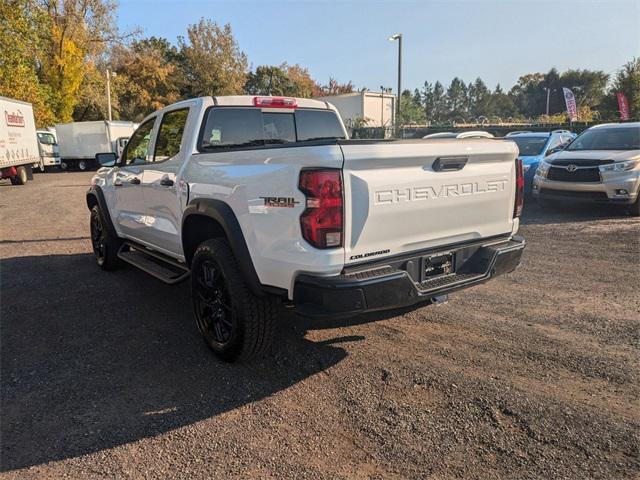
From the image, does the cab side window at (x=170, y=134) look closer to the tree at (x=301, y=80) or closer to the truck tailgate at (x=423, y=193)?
the truck tailgate at (x=423, y=193)

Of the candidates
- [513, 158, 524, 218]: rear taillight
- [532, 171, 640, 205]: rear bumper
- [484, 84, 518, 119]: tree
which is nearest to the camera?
[513, 158, 524, 218]: rear taillight

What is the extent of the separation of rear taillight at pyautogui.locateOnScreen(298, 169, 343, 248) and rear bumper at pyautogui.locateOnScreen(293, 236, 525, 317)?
236mm

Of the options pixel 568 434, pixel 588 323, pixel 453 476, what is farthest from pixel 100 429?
pixel 588 323

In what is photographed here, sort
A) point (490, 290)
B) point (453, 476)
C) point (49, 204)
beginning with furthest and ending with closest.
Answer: point (49, 204) < point (490, 290) < point (453, 476)

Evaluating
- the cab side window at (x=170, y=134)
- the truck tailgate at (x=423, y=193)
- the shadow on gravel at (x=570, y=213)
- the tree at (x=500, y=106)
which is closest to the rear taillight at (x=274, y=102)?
the cab side window at (x=170, y=134)

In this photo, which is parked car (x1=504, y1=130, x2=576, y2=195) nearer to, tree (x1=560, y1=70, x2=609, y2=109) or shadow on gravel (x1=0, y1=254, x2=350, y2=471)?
shadow on gravel (x1=0, y1=254, x2=350, y2=471)

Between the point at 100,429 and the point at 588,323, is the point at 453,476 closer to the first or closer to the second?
the point at 100,429

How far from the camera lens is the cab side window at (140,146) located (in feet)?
16.9

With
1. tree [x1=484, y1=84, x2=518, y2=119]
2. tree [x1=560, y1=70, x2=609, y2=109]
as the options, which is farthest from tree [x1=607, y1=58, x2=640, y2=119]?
tree [x1=484, y1=84, x2=518, y2=119]

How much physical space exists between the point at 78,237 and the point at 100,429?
672cm

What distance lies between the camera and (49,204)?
1361cm

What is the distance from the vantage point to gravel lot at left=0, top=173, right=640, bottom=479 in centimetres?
258

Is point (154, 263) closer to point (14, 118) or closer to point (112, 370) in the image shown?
point (112, 370)

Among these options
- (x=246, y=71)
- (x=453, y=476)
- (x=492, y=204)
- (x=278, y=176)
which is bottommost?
(x=453, y=476)
